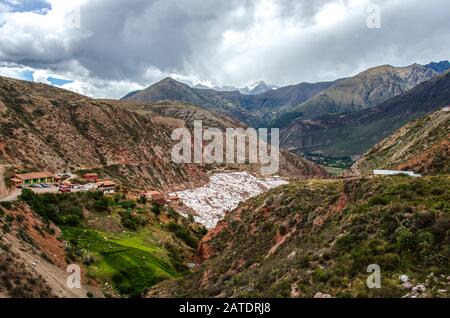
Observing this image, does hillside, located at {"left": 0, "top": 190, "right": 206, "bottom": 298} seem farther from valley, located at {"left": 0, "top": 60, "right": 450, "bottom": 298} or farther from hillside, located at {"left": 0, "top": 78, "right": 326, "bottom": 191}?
hillside, located at {"left": 0, "top": 78, "right": 326, "bottom": 191}

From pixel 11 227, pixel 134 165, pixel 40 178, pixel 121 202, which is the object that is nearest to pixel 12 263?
pixel 11 227

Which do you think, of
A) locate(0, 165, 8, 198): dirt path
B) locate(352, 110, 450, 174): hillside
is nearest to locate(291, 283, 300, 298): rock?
locate(352, 110, 450, 174): hillside

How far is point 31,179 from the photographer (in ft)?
197

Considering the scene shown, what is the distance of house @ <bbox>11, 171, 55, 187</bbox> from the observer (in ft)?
185

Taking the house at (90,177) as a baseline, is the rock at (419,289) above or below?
below

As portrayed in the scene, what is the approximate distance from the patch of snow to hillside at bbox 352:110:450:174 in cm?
2843

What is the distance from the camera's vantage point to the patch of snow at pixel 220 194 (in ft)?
276

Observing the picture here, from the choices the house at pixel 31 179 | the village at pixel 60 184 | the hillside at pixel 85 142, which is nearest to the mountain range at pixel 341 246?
the village at pixel 60 184

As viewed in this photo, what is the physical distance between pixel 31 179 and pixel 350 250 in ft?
179

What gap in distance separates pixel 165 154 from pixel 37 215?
7485cm

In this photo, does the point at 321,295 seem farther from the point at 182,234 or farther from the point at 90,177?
the point at 90,177

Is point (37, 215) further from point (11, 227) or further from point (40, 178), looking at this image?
point (40, 178)

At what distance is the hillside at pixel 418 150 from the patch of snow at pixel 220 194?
93.3ft

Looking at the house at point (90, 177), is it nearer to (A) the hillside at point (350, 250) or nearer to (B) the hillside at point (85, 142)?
(B) the hillside at point (85, 142)
